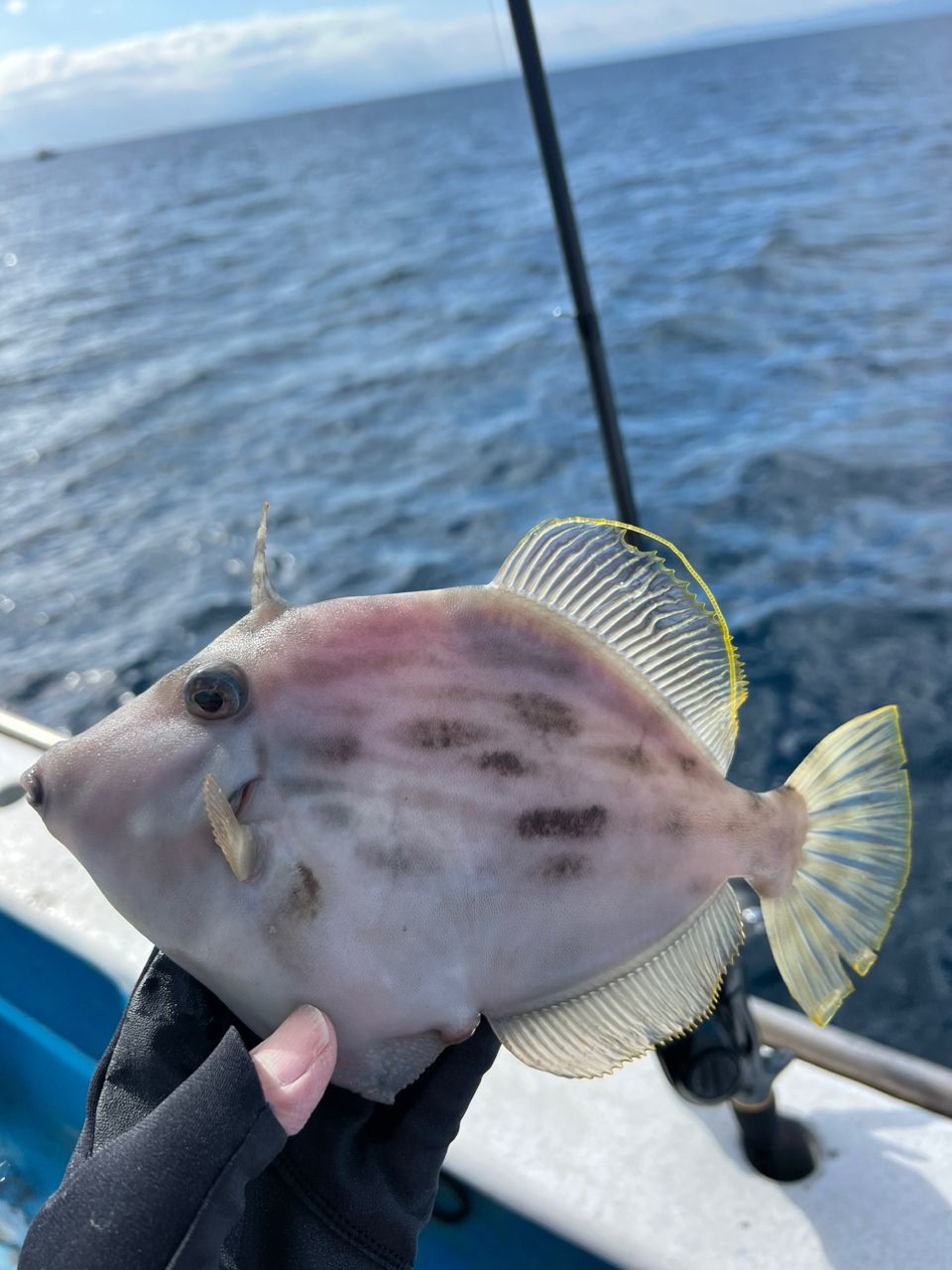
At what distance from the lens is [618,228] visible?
1661 centimetres

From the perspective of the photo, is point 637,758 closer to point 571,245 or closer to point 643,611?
point 643,611

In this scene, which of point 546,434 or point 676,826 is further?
point 546,434

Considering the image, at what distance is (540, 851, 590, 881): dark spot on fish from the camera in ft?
4.33

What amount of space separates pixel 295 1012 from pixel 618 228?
55.7 ft

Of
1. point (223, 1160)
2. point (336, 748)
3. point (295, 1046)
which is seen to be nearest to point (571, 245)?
point (336, 748)

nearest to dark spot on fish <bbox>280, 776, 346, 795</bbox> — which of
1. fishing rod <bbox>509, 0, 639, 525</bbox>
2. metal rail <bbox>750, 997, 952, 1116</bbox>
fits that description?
metal rail <bbox>750, 997, 952, 1116</bbox>

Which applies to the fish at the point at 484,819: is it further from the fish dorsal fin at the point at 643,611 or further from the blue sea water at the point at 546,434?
the blue sea water at the point at 546,434

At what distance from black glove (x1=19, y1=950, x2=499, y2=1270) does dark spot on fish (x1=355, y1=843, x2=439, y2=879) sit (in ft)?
0.83

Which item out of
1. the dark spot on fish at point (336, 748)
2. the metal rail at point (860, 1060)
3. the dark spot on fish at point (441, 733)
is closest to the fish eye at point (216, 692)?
the dark spot on fish at point (336, 748)

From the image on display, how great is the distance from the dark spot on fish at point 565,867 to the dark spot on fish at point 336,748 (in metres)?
0.28

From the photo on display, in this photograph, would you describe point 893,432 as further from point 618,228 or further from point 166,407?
point 618,228

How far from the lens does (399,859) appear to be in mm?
1275

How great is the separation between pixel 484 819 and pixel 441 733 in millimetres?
119

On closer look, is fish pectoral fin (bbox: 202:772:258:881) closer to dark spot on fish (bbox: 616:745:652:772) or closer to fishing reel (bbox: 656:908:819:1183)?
dark spot on fish (bbox: 616:745:652:772)
